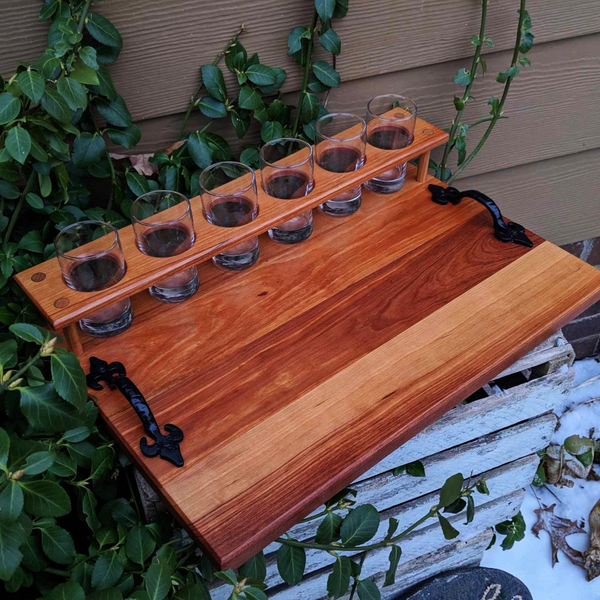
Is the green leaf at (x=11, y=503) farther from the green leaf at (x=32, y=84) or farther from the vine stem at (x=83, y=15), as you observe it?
the vine stem at (x=83, y=15)

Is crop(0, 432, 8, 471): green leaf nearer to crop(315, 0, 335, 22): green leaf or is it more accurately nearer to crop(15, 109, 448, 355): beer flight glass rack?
crop(15, 109, 448, 355): beer flight glass rack

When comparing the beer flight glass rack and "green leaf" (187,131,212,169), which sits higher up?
"green leaf" (187,131,212,169)

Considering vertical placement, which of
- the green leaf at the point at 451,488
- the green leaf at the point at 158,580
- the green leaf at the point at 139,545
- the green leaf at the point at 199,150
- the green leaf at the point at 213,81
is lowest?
the green leaf at the point at 139,545

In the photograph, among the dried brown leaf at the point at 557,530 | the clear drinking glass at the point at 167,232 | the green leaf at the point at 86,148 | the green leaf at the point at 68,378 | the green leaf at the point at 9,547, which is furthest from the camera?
the dried brown leaf at the point at 557,530

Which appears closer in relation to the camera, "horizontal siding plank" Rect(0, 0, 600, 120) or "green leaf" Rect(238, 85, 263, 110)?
"horizontal siding plank" Rect(0, 0, 600, 120)

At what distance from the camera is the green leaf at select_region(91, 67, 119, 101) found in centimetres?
115

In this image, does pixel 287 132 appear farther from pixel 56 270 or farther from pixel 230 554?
pixel 230 554

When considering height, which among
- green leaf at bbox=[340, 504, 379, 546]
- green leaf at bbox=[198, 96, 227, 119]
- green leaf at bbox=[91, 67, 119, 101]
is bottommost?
green leaf at bbox=[340, 504, 379, 546]

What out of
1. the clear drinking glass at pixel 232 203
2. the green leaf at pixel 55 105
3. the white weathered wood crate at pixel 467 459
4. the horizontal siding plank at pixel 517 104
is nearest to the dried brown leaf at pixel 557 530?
the white weathered wood crate at pixel 467 459

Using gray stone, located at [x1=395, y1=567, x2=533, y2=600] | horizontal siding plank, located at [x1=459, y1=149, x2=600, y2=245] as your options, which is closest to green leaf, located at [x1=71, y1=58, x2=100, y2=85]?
horizontal siding plank, located at [x1=459, y1=149, x2=600, y2=245]

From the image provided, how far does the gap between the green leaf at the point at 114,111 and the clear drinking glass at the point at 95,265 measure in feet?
0.71

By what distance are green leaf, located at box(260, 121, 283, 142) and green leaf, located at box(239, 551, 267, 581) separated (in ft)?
2.48

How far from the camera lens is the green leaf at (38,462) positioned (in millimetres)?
804

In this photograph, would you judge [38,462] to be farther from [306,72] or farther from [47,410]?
[306,72]
